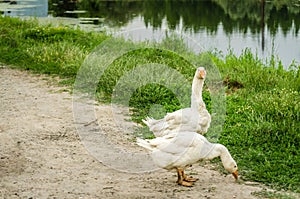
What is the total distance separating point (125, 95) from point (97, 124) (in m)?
1.14

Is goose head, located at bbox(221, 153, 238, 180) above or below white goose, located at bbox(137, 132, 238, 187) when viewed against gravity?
below

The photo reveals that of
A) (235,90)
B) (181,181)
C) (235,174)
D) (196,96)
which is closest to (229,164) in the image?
(235,174)

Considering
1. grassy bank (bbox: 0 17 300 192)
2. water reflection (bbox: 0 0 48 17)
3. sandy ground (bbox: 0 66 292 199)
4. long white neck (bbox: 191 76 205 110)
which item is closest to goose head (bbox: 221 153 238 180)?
sandy ground (bbox: 0 66 292 199)

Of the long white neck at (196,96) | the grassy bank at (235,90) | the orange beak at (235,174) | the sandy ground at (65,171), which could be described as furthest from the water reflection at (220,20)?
the orange beak at (235,174)

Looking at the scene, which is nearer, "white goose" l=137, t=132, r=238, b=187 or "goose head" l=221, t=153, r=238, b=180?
"white goose" l=137, t=132, r=238, b=187

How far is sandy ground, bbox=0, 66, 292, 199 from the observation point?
178 inches

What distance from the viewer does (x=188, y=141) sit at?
4492 mm

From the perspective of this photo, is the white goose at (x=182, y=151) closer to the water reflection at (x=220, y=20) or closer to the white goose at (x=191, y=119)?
the white goose at (x=191, y=119)

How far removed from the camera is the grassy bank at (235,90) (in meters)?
5.31

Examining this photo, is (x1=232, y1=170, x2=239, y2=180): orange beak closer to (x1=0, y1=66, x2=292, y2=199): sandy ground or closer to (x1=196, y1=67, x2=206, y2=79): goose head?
(x1=0, y1=66, x2=292, y2=199): sandy ground

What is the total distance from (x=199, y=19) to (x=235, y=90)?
463 inches

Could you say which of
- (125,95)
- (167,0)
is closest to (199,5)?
(167,0)

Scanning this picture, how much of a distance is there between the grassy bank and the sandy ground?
0.43 meters

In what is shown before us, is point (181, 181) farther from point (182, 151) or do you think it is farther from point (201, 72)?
point (201, 72)
